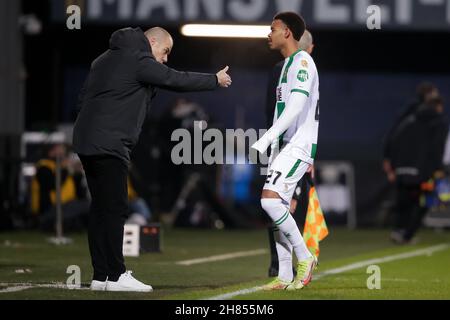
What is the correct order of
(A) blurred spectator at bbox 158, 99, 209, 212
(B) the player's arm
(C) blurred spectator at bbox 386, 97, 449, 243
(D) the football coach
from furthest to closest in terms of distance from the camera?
(A) blurred spectator at bbox 158, 99, 209, 212 < (C) blurred spectator at bbox 386, 97, 449, 243 < (D) the football coach < (B) the player's arm

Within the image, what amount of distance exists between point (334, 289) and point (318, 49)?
16692mm

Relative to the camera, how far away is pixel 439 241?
59.0 ft

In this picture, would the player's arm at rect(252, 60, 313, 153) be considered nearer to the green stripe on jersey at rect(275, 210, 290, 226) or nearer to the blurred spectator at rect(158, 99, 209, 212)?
the green stripe on jersey at rect(275, 210, 290, 226)

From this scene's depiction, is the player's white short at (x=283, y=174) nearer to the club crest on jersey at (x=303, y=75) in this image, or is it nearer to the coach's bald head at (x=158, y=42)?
the club crest on jersey at (x=303, y=75)

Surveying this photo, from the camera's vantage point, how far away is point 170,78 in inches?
355

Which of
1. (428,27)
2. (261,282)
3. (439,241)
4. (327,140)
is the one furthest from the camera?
(327,140)

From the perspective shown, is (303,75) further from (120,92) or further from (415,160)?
(415,160)

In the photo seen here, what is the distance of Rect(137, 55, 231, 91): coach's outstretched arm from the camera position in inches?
353

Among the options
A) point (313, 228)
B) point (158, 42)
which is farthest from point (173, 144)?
point (158, 42)

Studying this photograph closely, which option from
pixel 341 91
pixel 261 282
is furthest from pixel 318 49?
pixel 261 282

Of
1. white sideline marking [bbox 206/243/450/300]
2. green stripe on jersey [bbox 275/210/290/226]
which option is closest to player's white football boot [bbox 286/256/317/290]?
white sideline marking [bbox 206/243/450/300]

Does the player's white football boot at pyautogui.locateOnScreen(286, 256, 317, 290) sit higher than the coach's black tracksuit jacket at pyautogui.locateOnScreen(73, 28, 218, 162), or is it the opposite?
the coach's black tracksuit jacket at pyautogui.locateOnScreen(73, 28, 218, 162)

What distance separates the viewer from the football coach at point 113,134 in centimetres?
895

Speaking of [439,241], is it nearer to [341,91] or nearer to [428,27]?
[428,27]
